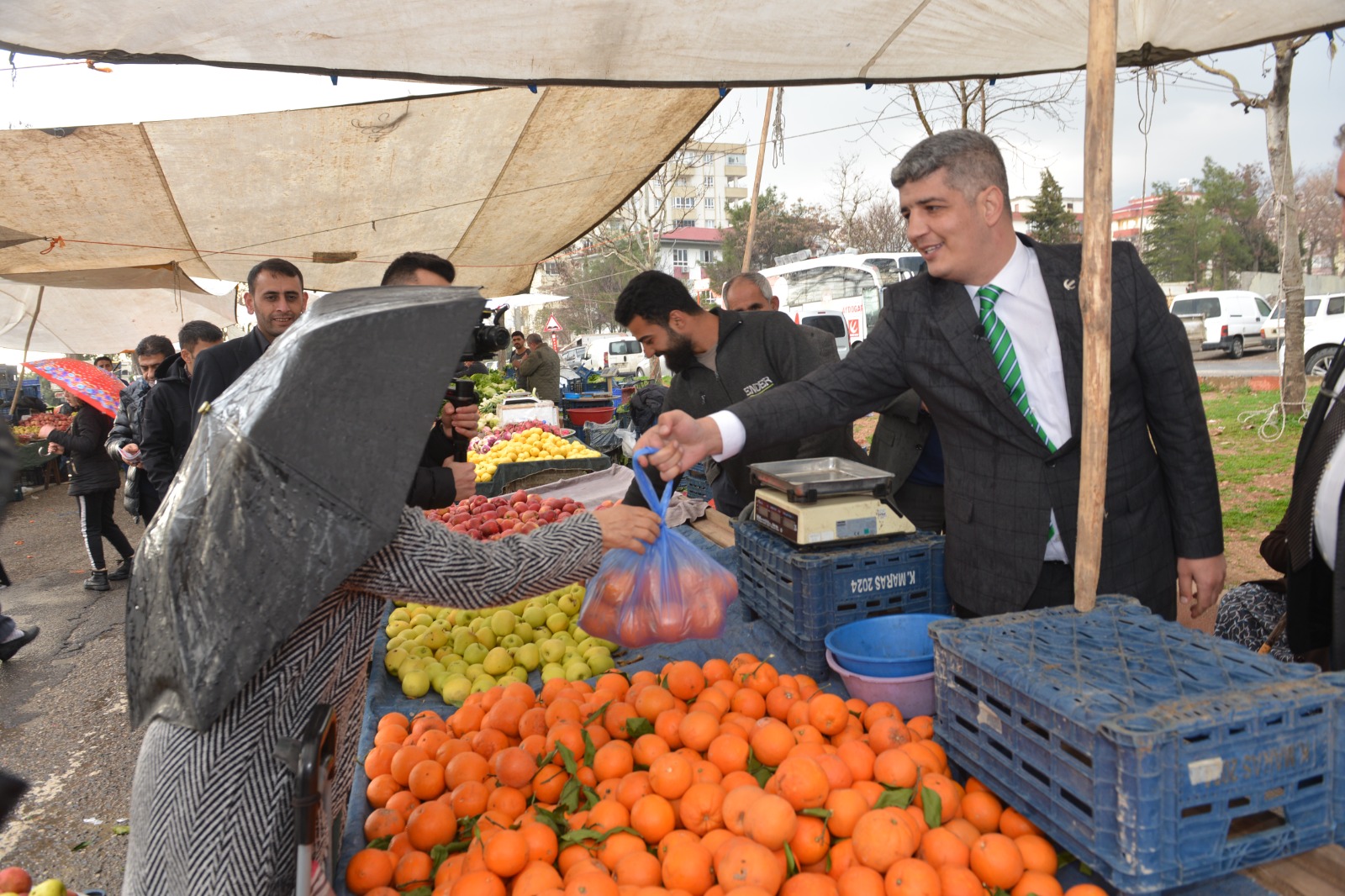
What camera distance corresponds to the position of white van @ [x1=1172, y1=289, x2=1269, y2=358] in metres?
23.0

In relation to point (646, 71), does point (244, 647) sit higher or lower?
lower

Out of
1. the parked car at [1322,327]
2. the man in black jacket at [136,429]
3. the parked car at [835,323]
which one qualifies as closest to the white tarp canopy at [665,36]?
the man in black jacket at [136,429]

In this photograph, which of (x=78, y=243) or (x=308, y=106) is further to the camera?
(x=78, y=243)

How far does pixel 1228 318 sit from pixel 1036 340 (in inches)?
1034

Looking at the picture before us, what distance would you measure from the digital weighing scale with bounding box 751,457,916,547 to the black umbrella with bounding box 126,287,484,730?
1.32 meters

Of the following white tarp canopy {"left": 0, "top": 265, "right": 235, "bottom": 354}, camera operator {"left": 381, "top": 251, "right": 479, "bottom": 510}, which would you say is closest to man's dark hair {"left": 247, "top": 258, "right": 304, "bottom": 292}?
camera operator {"left": 381, "top": 251, "right": 479, "bottom": 510}

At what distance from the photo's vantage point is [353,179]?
19.7ft

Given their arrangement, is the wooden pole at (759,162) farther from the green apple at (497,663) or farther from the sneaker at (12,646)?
the sneaker at (12,646)

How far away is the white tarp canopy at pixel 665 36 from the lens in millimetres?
2695

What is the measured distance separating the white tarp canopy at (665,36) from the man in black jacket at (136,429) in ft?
16.2

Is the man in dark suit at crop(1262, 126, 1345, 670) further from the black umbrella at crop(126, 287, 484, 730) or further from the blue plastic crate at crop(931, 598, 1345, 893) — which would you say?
the black umbrella at crop(126, 287, 484, 730)

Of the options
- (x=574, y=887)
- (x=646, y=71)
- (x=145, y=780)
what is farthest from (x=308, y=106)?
(x=574, y=887)

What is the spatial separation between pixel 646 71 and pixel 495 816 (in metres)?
3.17

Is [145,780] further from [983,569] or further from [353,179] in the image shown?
[353,179]
